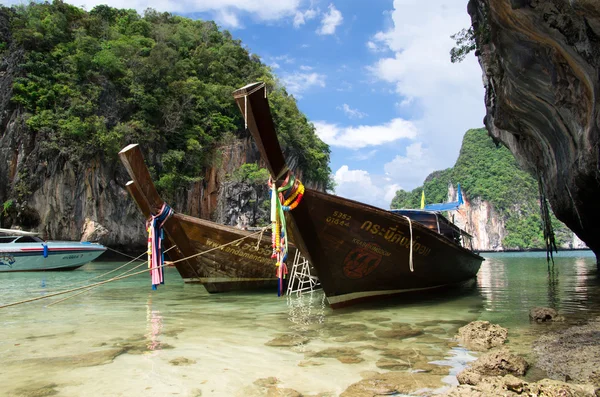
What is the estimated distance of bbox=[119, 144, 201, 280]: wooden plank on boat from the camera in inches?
257

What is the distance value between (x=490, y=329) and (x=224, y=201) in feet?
74.7

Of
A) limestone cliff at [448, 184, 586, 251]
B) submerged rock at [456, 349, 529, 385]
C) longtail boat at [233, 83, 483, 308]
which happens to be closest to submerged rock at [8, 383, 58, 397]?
submerged rock at [456, 349, 529, 385]

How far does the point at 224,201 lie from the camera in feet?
84.2

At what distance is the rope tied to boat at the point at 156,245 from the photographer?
636cm

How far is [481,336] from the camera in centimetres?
377

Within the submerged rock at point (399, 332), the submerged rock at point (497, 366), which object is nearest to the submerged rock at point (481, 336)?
the submerged rock at point (399, 332)

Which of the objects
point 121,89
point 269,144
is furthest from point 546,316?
point 121,89

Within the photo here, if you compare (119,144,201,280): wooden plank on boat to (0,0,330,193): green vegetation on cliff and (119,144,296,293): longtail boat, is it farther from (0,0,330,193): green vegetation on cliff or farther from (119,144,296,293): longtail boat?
(0,0,330,193): green vegetation on cliff

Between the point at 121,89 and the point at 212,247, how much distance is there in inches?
771

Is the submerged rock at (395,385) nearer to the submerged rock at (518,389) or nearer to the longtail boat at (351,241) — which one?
the submerged rock at (518,389)

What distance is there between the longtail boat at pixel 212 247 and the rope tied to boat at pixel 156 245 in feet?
0.42

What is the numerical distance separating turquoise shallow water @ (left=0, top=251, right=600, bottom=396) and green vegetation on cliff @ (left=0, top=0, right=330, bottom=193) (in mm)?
16651

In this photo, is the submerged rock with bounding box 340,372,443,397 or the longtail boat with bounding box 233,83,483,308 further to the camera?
the longtail boat with bounding box 233,83,483,308

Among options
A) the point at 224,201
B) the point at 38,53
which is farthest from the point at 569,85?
the point at 38,53
